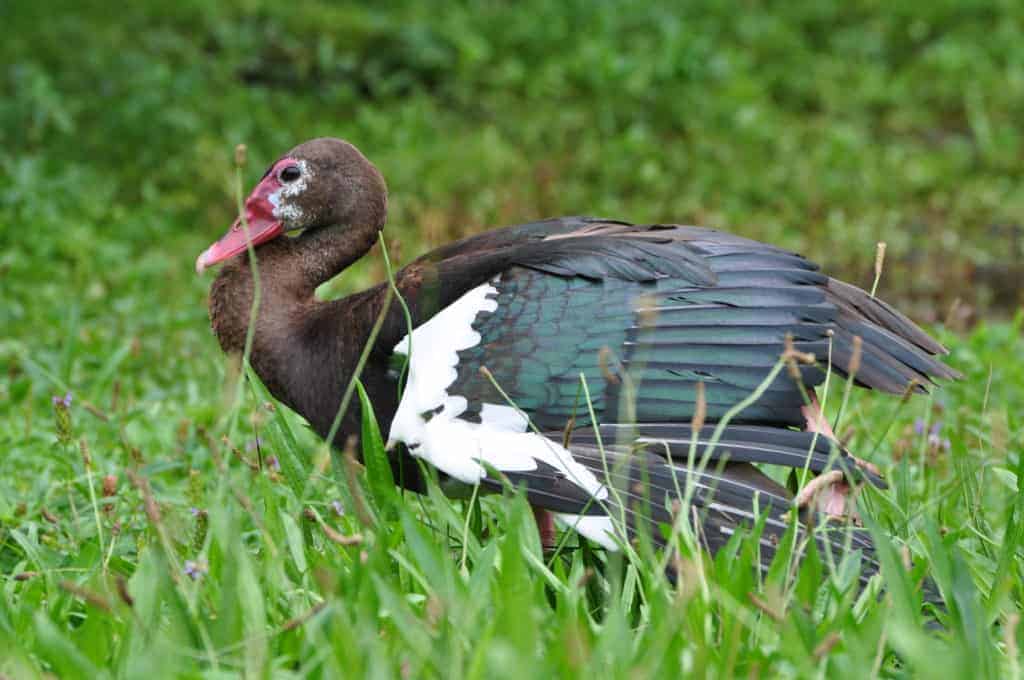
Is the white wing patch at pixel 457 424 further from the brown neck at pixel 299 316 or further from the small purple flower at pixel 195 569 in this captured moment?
the small purple flower at pixel 195 569

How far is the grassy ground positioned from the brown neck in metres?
0.17

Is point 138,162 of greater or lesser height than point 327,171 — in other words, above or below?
below

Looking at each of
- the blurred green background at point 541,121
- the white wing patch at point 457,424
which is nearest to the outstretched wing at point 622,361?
the white wing patch at point 457,424

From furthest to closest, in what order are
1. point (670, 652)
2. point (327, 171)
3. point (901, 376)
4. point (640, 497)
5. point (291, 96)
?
point (291, 96) < point (327, 171) < point (901, 376) < point (640, 497) < point (670, 652)

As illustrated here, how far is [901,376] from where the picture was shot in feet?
10.7

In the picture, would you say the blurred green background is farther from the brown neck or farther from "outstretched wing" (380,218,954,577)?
"outstretched wing" (380,218,954,577)

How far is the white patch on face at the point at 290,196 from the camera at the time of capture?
384 centimetres

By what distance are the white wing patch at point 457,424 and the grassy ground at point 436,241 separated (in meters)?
0.12

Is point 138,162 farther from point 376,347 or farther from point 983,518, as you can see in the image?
point 983,518

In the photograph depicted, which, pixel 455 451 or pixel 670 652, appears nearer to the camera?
pixel 670 652

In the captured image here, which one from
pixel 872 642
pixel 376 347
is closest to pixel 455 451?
pixel 376 347

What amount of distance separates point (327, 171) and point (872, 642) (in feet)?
6.38

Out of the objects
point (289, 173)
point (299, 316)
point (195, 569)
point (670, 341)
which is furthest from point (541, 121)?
point (195, 569)

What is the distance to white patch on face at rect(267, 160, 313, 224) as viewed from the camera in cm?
384
